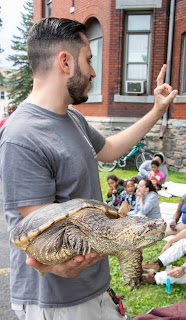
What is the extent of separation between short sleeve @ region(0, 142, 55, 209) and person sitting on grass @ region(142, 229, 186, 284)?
118 inches

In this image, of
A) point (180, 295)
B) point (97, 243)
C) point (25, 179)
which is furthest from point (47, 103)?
point (180, 295)

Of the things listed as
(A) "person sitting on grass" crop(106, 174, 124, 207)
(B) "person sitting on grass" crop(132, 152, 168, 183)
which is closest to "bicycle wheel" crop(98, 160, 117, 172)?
(B) "person sitting on grass" crop(132, 152, 168, 183)

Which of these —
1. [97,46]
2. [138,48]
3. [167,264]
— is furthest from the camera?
[97,46]

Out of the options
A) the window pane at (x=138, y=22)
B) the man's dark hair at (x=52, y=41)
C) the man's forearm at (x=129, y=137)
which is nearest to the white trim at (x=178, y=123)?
the window pane at (x=138, y=22)

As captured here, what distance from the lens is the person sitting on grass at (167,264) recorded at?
13.1 ft

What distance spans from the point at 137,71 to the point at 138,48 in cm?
89

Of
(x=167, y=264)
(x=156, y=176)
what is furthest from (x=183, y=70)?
(x=167, y=264)

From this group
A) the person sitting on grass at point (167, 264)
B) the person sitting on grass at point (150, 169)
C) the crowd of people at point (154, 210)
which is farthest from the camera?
the person sitting on grass at point (150, 169)

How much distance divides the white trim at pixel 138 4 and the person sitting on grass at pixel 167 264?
387 inches

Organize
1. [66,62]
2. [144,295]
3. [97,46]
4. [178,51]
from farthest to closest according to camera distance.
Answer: [97,46] → [178,51] → [144,295] → [66,62]

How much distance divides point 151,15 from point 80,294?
40.3 feet

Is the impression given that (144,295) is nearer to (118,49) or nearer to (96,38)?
(118,49)

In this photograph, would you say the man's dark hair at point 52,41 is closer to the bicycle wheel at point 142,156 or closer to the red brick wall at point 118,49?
the bicycle wheel at point 142,156

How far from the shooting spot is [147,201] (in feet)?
19.2
